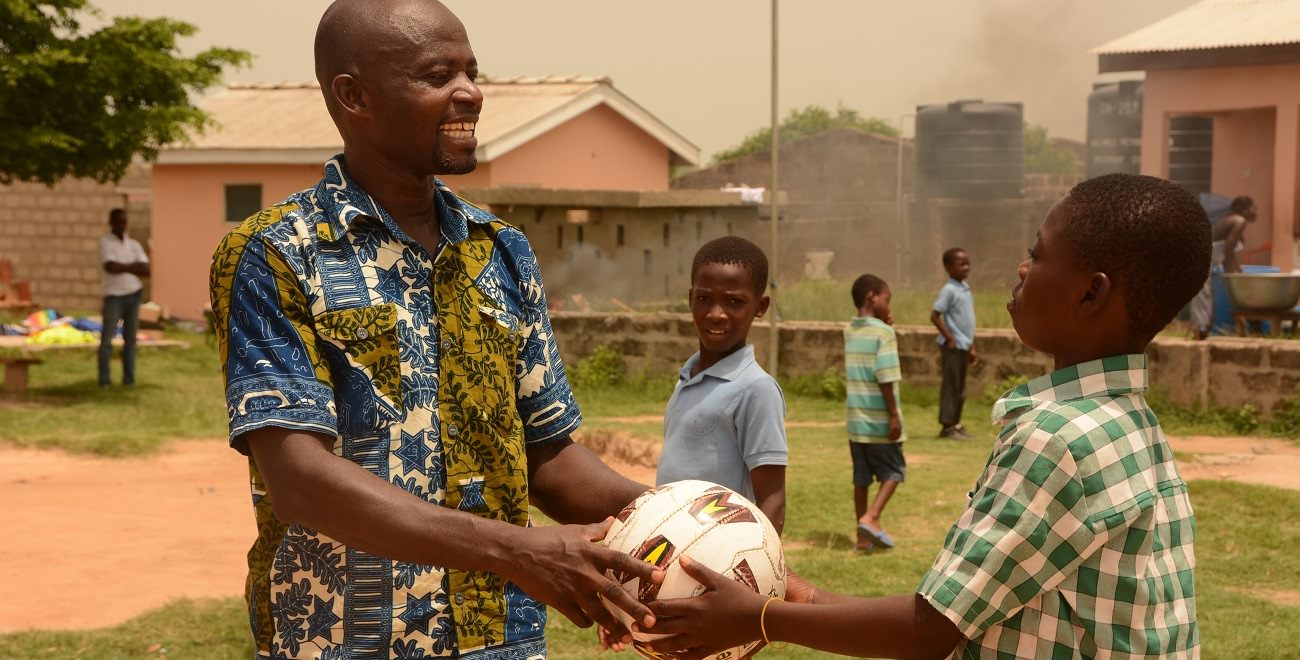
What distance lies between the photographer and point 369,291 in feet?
8.03

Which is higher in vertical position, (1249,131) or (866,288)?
(1249,131)

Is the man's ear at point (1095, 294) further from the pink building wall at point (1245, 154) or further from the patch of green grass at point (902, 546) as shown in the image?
the pink building wall at point (1245, 154)

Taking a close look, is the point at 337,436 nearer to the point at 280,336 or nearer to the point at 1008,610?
the point at 280,336

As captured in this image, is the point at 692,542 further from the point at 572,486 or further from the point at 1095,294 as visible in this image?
the point at 1095,294

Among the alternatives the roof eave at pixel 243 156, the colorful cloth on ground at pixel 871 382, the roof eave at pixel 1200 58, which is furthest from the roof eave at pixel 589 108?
the colorful cloth on ground at pixel 871 382

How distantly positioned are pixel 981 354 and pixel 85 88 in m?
8.98

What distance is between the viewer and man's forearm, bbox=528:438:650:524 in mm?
2867

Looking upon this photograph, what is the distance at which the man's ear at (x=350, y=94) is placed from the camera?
2588 mm

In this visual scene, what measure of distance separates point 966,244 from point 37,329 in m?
14.8

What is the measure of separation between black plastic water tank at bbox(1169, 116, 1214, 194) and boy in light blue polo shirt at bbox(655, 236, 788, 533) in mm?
17339

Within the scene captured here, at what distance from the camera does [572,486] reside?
9.42ft

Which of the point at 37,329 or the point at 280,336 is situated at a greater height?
the point at 280,336

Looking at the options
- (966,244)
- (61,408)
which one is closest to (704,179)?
(966,244)

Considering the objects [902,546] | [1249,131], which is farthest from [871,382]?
[1249,131]
